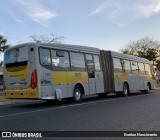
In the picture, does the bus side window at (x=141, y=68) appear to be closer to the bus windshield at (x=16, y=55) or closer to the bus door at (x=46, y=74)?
the bus door at (x=46, y=74)

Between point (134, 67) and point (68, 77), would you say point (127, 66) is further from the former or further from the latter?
point (68, 77)

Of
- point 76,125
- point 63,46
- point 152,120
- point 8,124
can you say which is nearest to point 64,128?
point 76,125

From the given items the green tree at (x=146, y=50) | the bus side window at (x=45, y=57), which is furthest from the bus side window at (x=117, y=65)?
the green tree at (x=146, y=50)

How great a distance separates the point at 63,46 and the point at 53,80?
7.32ft

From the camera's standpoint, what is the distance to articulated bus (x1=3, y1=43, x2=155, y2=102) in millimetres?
15367

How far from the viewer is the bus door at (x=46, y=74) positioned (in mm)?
15380

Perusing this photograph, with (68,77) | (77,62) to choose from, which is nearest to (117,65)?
(77,62)

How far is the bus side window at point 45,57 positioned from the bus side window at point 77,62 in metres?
2.02

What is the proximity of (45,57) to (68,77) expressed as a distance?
2.03 metres

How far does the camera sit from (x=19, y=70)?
1580cm

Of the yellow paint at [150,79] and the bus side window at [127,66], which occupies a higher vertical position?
the bus side window at [127,66]

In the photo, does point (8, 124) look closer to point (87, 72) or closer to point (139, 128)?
point (139, 128)

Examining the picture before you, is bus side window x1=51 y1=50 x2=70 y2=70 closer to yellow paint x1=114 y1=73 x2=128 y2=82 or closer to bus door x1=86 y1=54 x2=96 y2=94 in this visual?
bus door x1=86 y1=54 x2=96 y2=94

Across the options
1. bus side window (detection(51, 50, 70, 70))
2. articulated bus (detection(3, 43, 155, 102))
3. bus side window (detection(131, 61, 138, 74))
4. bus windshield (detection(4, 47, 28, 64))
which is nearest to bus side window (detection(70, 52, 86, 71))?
articulated bus (detection(3, 43, 155, 102))
